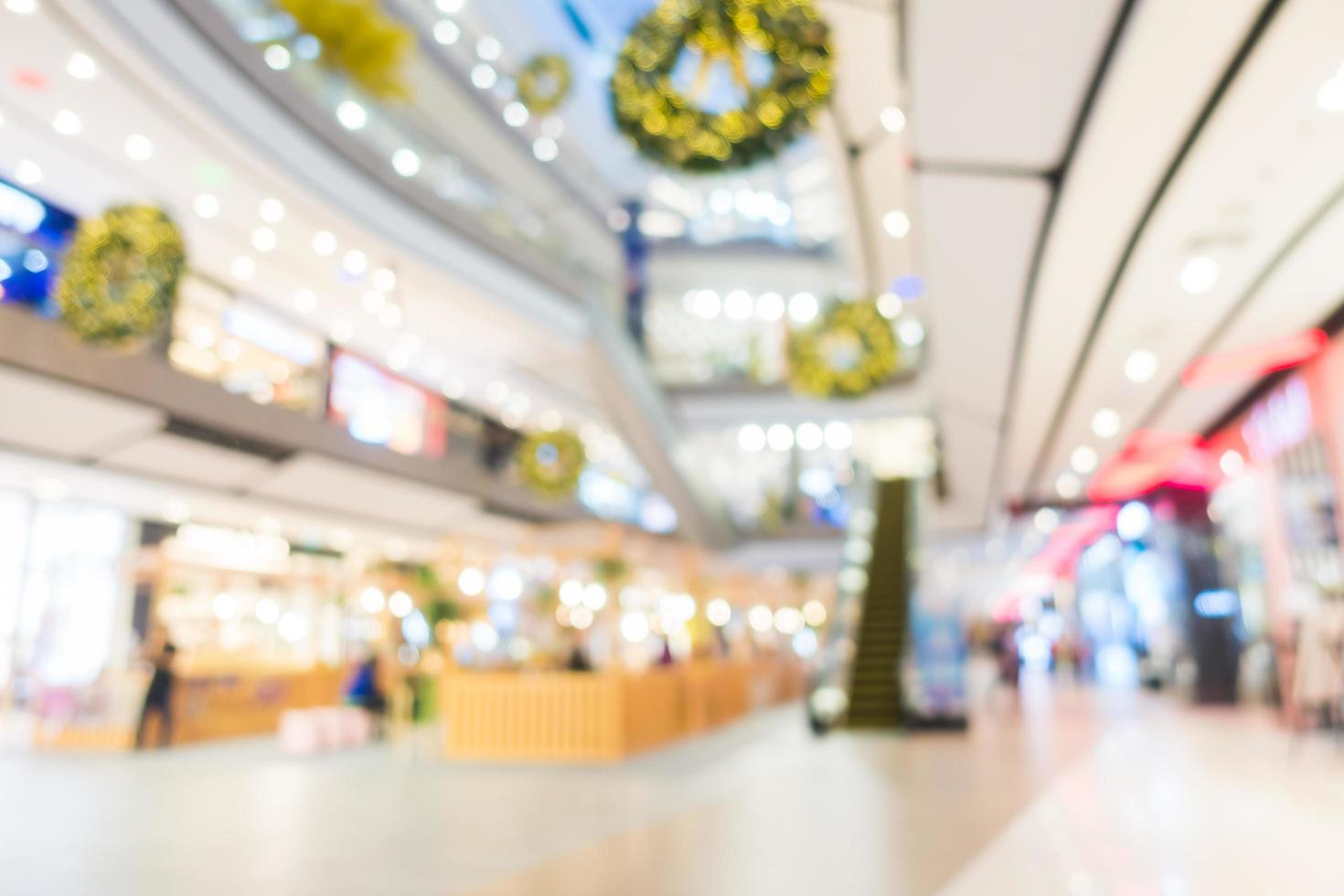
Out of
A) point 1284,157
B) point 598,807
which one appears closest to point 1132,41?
point 1284,157

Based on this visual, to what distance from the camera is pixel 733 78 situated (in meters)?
3.25

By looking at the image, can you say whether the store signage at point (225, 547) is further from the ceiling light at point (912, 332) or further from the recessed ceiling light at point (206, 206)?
the ceiling light at point (912, 332)

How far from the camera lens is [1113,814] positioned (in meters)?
5.78

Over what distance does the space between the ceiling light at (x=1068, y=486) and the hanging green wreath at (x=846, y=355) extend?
10.8 m

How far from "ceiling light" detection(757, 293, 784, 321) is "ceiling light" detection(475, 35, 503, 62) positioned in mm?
10753

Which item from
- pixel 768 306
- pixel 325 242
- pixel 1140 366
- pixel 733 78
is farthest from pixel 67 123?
pixel 768 306

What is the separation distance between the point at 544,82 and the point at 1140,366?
33.1ft

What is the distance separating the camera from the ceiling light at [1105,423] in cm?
1202

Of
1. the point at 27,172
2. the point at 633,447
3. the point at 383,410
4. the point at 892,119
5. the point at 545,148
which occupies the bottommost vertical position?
the point at 633,447

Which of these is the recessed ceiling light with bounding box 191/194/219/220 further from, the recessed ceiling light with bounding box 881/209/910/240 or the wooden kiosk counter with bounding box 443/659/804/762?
the recessed ceiling light with bounding box 881/209/910/240

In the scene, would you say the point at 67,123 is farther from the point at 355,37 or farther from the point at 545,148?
the point at 545,148

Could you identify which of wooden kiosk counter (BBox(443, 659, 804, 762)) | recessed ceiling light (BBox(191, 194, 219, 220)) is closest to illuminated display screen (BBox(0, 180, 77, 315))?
recessed ceiling light (BBox(191, 194, 219, 220))

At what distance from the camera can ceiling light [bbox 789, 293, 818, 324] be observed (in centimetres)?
2573

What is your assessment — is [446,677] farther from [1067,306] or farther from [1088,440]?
[1088,440]
